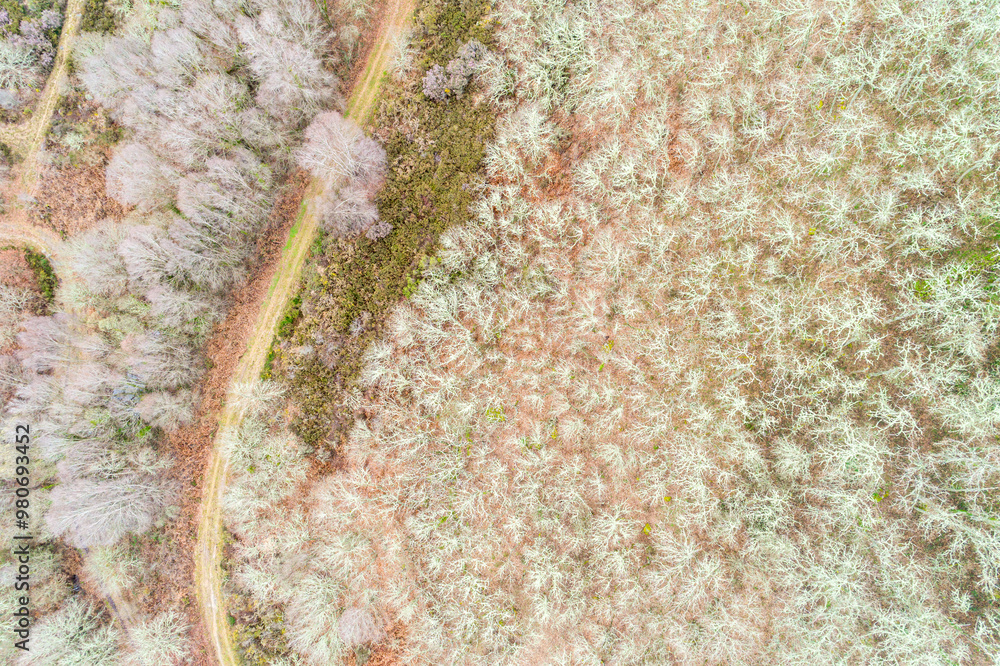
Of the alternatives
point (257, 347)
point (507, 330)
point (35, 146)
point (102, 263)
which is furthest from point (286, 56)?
point (507, 330)

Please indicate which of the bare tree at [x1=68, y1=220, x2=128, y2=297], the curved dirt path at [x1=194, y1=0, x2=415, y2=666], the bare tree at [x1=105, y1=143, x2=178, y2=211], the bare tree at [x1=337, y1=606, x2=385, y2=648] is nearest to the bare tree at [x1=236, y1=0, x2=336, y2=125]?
the curved dirt path at [x1=194, y1=0, x2=415, y2=666]

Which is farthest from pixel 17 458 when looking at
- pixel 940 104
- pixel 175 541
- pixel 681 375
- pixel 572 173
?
pixel 940 104

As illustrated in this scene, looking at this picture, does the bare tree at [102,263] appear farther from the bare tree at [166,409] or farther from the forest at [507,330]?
the bare tree at [166,409]

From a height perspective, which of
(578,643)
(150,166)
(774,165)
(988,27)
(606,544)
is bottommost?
(578,643)

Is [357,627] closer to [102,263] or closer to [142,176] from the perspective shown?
[102,263]

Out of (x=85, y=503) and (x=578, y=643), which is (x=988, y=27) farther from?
(x=85, y=503)
